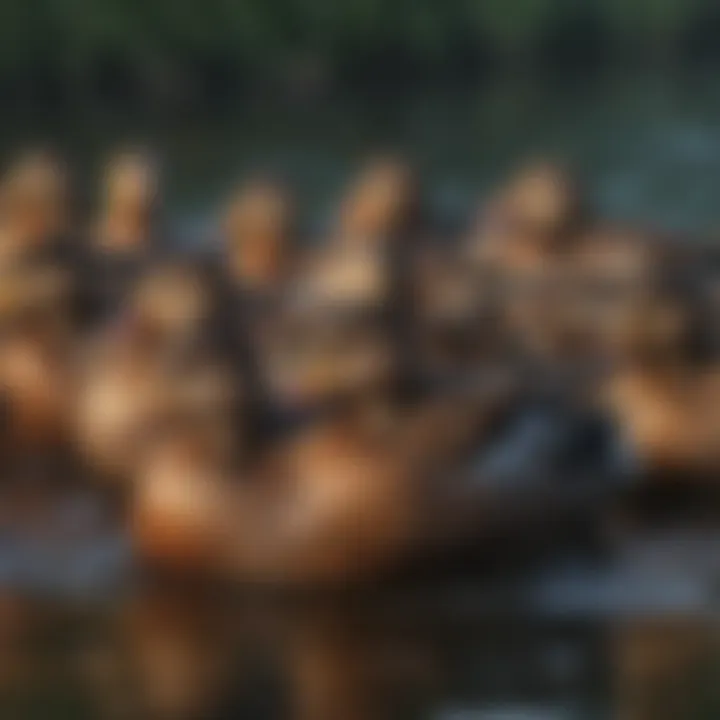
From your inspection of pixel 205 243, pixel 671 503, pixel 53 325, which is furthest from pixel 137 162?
pixel 671 503

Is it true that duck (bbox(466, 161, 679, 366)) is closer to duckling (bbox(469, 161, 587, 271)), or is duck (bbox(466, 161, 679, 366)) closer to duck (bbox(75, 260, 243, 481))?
duckling (bbox(469, 161, 587, 271))

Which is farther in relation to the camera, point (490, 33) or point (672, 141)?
point (490, 33)

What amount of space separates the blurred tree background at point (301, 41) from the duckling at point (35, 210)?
2.53 m

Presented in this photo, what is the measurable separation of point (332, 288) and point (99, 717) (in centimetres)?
71

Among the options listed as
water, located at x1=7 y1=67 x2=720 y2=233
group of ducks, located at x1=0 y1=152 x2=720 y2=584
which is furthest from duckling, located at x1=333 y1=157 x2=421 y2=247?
water, located at x1=7 y1=67 x2=720 y2=233

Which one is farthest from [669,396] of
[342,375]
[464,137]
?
[464,137]

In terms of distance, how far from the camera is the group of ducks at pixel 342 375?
6.63ft

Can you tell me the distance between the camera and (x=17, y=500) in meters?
2.26

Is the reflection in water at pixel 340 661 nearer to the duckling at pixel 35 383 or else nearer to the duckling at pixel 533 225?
the duckling at pixel 35 383

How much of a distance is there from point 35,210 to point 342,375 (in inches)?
33.0

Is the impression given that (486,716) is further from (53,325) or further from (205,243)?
(205,243)

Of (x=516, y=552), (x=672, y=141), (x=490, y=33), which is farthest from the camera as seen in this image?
(x=490, y=33)

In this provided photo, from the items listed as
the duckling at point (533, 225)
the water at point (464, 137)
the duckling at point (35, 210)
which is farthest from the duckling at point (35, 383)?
the water at point (464, 137)

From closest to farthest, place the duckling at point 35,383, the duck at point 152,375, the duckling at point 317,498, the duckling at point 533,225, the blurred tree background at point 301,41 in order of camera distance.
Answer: the duckling at point 317,498 → the duck at point 152,375 → the duckling at point 35,383 → the duckling at point 533,225 → the blurred tree background at point 301,41
